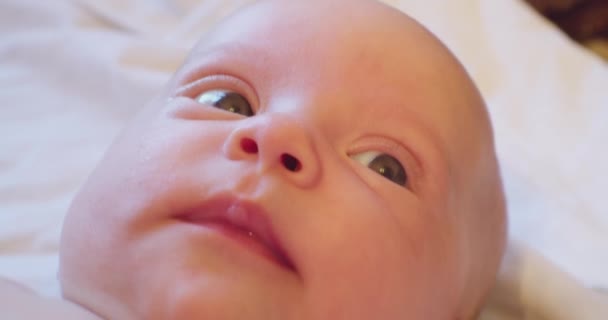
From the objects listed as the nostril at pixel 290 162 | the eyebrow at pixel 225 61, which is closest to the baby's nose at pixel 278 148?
the nostril at pixel 290 162

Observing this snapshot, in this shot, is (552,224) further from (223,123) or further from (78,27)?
(78,27)

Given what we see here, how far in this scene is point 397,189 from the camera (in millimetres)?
790

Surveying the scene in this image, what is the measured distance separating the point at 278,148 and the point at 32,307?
0.29 metres

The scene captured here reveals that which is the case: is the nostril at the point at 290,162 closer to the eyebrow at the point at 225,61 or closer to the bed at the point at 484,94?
the eyebrow at the point at 225,61

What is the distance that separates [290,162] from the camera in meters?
0.73

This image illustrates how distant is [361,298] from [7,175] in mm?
624

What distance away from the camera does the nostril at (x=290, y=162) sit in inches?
28.3

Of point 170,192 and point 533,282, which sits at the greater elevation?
point 533,282

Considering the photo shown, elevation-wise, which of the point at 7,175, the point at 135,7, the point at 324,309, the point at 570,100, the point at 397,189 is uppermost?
the point at 135,7

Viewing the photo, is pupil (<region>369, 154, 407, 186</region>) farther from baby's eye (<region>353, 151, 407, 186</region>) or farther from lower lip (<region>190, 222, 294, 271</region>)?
lower lip (<region>190, 222, 294, 271</region>)

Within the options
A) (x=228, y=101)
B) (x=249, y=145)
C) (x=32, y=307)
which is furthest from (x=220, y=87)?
(x=32, y=307)

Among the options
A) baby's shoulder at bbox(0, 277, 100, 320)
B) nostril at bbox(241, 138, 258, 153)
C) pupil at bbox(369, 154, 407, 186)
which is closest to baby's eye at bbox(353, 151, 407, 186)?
pupil at bbox(369, 154, 407, 186)

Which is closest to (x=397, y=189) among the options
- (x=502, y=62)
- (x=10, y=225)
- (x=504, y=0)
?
(x=10, y=225)

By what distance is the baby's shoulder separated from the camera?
0.76 meters
